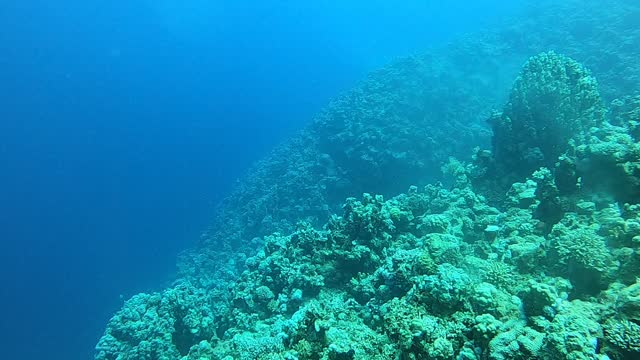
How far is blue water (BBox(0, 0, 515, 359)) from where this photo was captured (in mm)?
51625

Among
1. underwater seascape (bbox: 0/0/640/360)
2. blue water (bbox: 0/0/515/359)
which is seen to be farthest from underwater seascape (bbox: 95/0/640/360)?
blue water (bbox: 0/0/515/359)

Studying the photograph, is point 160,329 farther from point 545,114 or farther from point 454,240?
point 545,114

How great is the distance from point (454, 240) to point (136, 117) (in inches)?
4969

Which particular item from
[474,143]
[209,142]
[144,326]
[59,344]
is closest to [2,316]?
[59,344]

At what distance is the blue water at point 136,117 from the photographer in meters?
51.6

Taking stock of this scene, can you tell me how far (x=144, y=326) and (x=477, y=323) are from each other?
31.0 feet

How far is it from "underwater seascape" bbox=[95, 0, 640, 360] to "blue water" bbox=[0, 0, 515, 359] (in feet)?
70.5

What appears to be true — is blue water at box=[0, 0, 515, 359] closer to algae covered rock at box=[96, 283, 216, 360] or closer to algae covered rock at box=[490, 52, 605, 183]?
algae covered rock at box=[96, 283, 216, 360]

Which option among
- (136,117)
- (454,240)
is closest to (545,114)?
(454,240)

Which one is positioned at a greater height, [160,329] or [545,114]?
[160,329]

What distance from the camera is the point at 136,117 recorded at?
11844cm

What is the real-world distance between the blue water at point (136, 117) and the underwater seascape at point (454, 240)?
21487mm

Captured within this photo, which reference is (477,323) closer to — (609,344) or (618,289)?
(609,344)

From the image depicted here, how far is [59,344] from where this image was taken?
41500 millimetres
